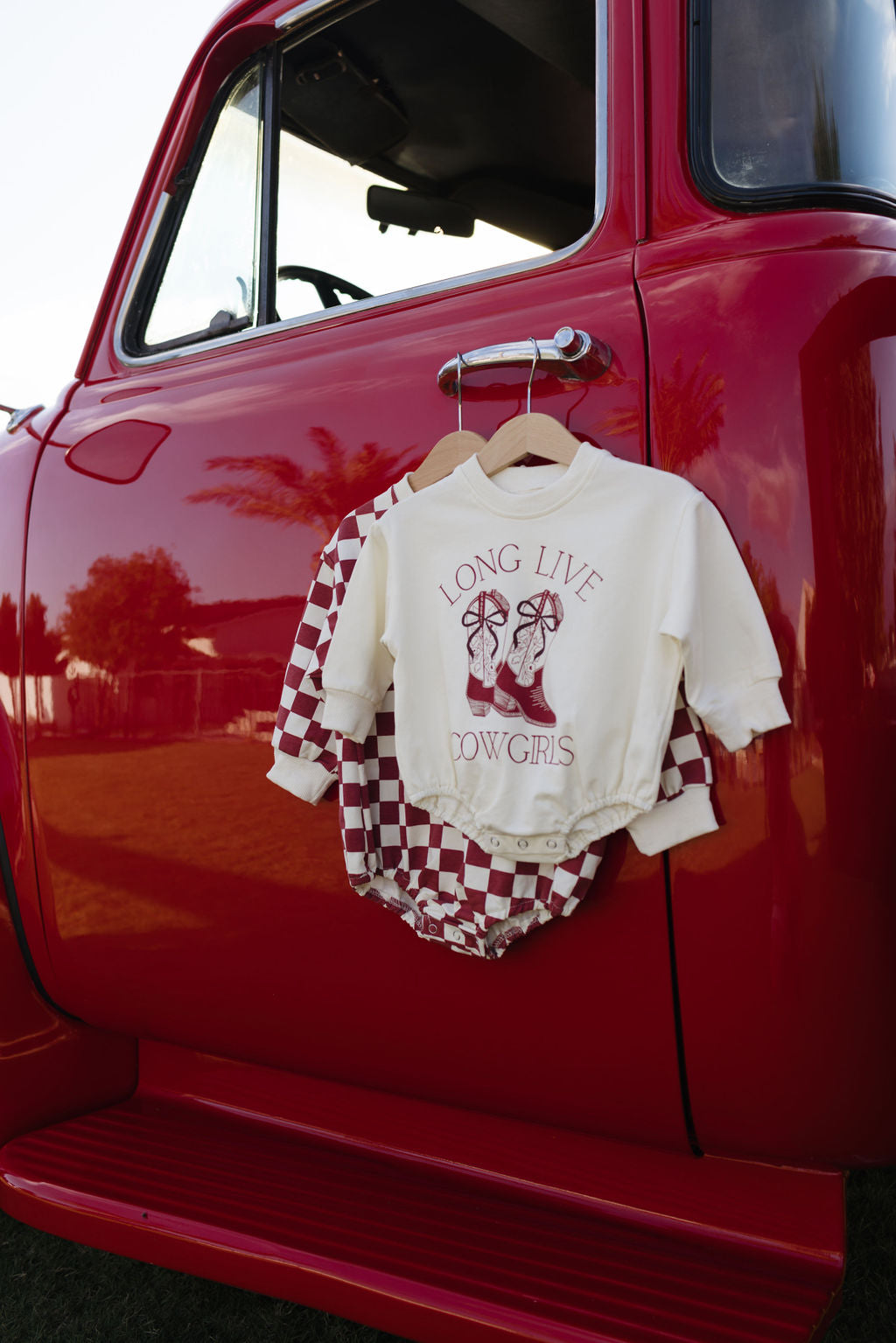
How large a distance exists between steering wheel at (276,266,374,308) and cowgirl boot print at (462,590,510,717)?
0.84 meters

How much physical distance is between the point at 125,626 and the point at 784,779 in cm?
99

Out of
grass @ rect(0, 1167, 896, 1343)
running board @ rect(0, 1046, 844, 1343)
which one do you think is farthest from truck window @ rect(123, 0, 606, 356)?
grass @ rect(0, 1167, 896, 1343)

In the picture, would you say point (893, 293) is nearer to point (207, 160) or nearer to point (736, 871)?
point (736, 871)

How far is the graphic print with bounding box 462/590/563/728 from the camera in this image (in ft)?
4.10

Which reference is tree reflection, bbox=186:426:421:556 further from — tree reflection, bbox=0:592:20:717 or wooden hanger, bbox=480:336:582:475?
tree reflection, bbox=0:592:20:717

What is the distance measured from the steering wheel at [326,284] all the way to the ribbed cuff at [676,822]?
109 centimetres

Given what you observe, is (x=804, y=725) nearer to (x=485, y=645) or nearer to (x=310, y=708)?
(x=485, y=645)

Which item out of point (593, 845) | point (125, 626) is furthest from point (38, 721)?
point (593, 845)

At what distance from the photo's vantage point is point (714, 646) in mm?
1178

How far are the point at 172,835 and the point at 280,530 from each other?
0.48 m

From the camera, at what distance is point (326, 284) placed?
75.7 inches

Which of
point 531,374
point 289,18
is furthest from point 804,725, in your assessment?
point 289,18

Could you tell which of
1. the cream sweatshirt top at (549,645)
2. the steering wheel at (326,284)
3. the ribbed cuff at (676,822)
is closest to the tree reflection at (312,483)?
the cream sweatshirt top at (549,645)

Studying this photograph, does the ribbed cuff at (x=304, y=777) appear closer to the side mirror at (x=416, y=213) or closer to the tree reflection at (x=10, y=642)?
the tree reflection at (x=10, y=642)
